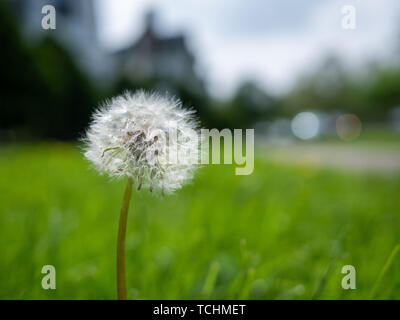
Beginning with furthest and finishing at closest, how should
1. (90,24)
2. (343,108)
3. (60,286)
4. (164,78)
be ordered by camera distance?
1. (343,108)
2. (90,24)
3. (164,78)
4. (60,286)

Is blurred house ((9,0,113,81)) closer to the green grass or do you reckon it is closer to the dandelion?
the green grass

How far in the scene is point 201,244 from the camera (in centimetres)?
144

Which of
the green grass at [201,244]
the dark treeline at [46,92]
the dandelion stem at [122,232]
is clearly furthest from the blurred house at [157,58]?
the dandelion stem at [122,232]

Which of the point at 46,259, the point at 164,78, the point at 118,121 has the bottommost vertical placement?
the point at 46,259

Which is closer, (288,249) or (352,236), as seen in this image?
(288,249)

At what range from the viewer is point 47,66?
25.8ft

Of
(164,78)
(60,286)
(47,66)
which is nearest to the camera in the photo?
(60,286)

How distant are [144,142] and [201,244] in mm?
901

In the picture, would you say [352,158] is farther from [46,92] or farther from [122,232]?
[122,232]

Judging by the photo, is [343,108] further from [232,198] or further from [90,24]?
[232,198]

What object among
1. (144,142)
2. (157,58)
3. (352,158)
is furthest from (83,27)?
(144,142)

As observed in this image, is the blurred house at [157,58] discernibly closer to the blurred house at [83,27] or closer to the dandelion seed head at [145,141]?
the blurred house at [83,27]
